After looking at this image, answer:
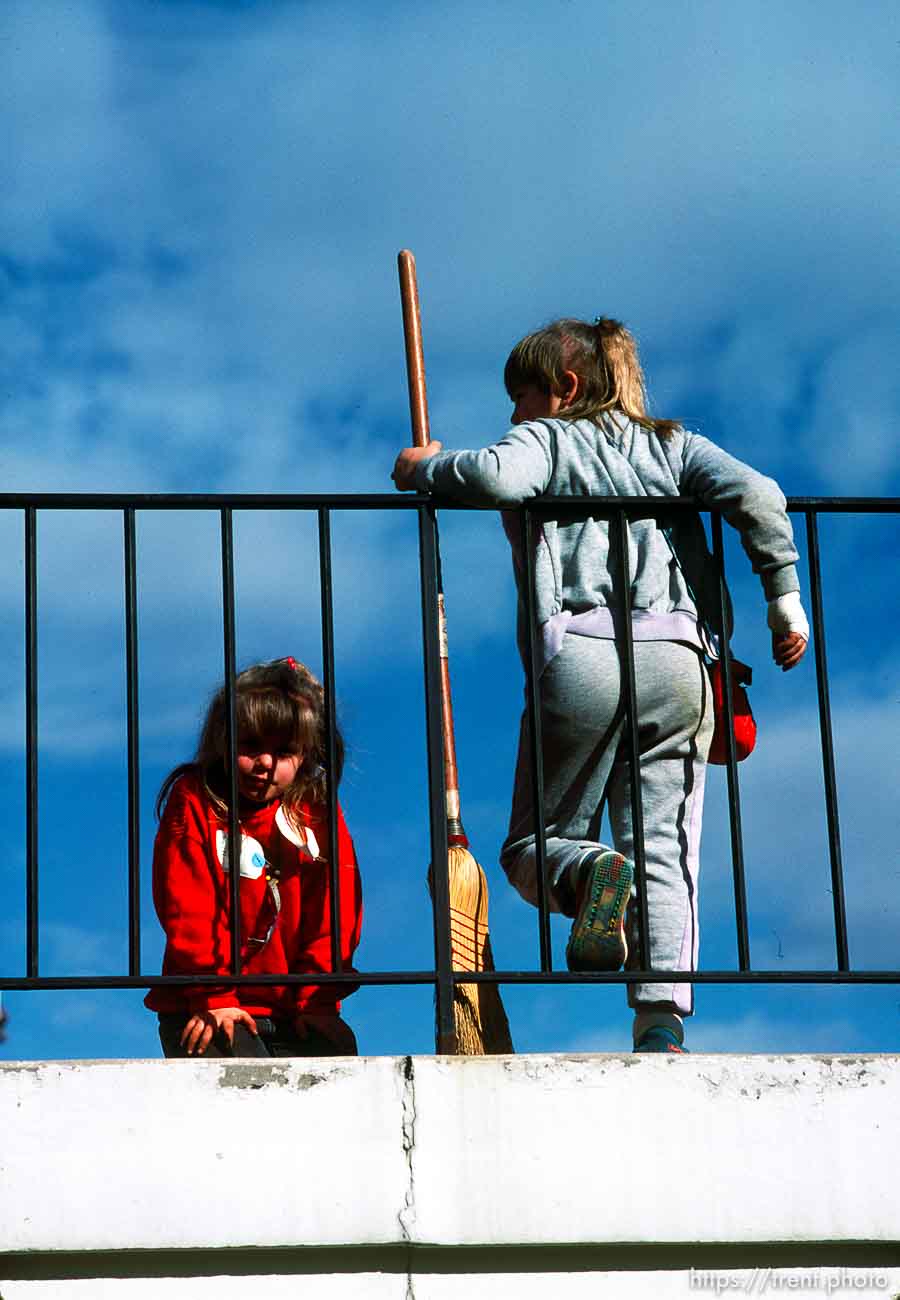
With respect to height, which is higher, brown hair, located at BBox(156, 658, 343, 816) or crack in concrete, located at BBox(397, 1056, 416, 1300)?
brown hair, located at BBox(156, 658, 343, 816)

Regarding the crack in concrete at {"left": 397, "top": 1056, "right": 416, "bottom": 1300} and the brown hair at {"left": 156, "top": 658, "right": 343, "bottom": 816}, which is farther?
the brown hair at {"left": 156, "top": 658, "right": 343, "bottom": 816}

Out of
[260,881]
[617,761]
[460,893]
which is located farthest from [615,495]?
[460,893]

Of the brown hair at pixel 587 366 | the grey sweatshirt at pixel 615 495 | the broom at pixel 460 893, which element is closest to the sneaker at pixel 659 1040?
the broom at pixel 460 893

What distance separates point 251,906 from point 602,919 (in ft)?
2.61

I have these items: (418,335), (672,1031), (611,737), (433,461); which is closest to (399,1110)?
(672,1031)

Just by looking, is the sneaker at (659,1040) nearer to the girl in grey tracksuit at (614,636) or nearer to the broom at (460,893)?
the girl in grey tracksuit at (614,636)

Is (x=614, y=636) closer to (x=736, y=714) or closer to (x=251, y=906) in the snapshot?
(x=736, y=714)

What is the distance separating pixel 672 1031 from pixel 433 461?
1221 mm

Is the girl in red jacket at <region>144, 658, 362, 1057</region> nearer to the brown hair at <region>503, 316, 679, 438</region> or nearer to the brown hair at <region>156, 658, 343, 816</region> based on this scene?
the brown hair at <region>156, 658, 343, 816</region>

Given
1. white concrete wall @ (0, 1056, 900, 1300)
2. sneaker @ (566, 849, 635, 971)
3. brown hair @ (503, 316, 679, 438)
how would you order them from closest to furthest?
1. white concrete wall @ (0, 1056, 900, 1300)
2. sneaker @ (566, 849, 635, 971)
3. brown hair @ (503, 316, 679, 438)

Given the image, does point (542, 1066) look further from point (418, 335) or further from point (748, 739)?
point (418, 335)

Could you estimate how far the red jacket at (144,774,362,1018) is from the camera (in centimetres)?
409

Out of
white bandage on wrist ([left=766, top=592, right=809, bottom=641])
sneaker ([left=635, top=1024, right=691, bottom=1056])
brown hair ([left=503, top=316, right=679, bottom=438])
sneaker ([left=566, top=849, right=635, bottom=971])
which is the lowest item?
sneaker ([left=635, top=1024, right=691, bottom=1056])

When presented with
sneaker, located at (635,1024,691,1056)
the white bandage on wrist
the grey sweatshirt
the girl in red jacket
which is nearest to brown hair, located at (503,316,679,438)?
the grey sweatshirt
